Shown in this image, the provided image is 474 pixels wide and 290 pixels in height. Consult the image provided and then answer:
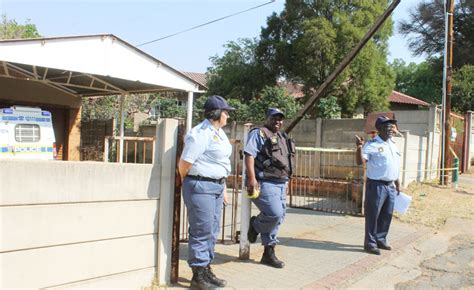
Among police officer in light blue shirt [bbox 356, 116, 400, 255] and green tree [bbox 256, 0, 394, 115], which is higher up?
green tree [bbox 256, 0, 394, 115]

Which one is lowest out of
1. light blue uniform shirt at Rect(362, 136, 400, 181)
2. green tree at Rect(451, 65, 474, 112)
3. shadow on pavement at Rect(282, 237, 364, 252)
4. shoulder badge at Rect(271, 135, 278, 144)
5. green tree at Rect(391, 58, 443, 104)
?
shadow on pavement at Rect(282, 237, 364, 252)

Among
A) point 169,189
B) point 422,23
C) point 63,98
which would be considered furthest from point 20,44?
point 422,23

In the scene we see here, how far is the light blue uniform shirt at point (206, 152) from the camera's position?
13.5 ft

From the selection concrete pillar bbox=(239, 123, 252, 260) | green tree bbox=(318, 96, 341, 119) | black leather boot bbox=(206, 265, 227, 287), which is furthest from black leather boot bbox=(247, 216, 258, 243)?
green tree bbox=(318, 96, 341, 119)

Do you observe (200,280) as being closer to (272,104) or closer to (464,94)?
(272,104)

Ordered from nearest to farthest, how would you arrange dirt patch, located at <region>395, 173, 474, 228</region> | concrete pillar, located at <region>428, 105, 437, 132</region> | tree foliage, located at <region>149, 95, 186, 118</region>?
1. dirt patch, located at <region>395, 173, 474, 228</region>
2. concrete pillar, located at <region>428, 105, 437, 132</region>
3. tree foliage, located at <region>149, 95, 186, 118</region>

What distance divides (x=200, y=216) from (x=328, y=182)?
660 cm

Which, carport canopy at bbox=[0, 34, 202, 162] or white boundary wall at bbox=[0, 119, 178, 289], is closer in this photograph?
white boundary wall at bbox=[0, 119, 178, 289]

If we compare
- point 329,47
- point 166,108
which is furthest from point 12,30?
Answer: point 329,47

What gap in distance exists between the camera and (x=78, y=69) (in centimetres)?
1003

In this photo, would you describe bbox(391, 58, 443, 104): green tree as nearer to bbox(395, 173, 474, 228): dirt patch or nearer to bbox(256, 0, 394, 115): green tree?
bbox(256, 0, 394, 115): green tree

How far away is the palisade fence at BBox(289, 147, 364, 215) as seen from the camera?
31.5 feet

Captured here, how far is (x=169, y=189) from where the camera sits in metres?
4.33

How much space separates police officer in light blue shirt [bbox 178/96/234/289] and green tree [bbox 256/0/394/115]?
16997mm
